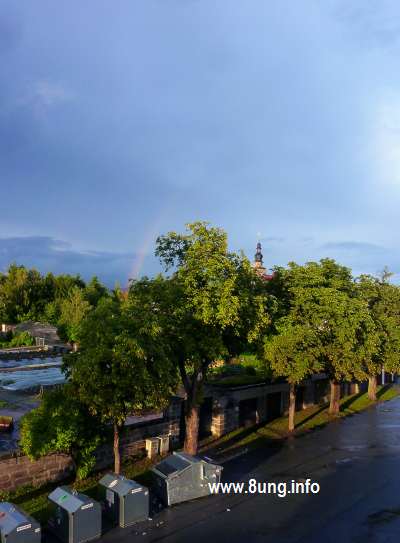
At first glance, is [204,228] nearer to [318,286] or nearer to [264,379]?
[318,286]

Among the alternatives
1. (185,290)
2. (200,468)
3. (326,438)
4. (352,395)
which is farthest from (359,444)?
(352,395)

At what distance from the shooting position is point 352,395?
46.8 metres

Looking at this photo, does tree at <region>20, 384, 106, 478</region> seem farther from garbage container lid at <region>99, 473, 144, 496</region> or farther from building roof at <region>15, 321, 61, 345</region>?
building roof at <region>15, 321, 61, 345</region>

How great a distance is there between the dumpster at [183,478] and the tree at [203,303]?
4.94 m

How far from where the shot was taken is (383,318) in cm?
4044

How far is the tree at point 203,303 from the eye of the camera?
21.7 meters

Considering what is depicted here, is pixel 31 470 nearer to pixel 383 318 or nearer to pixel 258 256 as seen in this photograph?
pixel 383 318

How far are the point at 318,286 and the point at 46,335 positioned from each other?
3747cm

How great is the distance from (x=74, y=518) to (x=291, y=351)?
1686 centimetres

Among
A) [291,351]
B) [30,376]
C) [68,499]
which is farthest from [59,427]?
[30,376]

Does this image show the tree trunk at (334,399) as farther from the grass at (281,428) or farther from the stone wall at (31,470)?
the stone wall at (31,470)

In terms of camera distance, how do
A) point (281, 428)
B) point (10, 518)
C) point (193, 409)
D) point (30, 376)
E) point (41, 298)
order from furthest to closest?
point (41, 298) < point (30, 376) < point (281, 428) < point (193, 409) < point (10, 518)

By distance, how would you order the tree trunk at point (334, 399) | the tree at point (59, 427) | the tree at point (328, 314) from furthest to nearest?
the tree trunk at point (334, 399) → the tree at point (328, 314) → the tree at point (59, 427)

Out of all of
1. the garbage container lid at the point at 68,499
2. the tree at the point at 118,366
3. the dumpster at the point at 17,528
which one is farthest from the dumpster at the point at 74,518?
the tree at the point at 118,366
